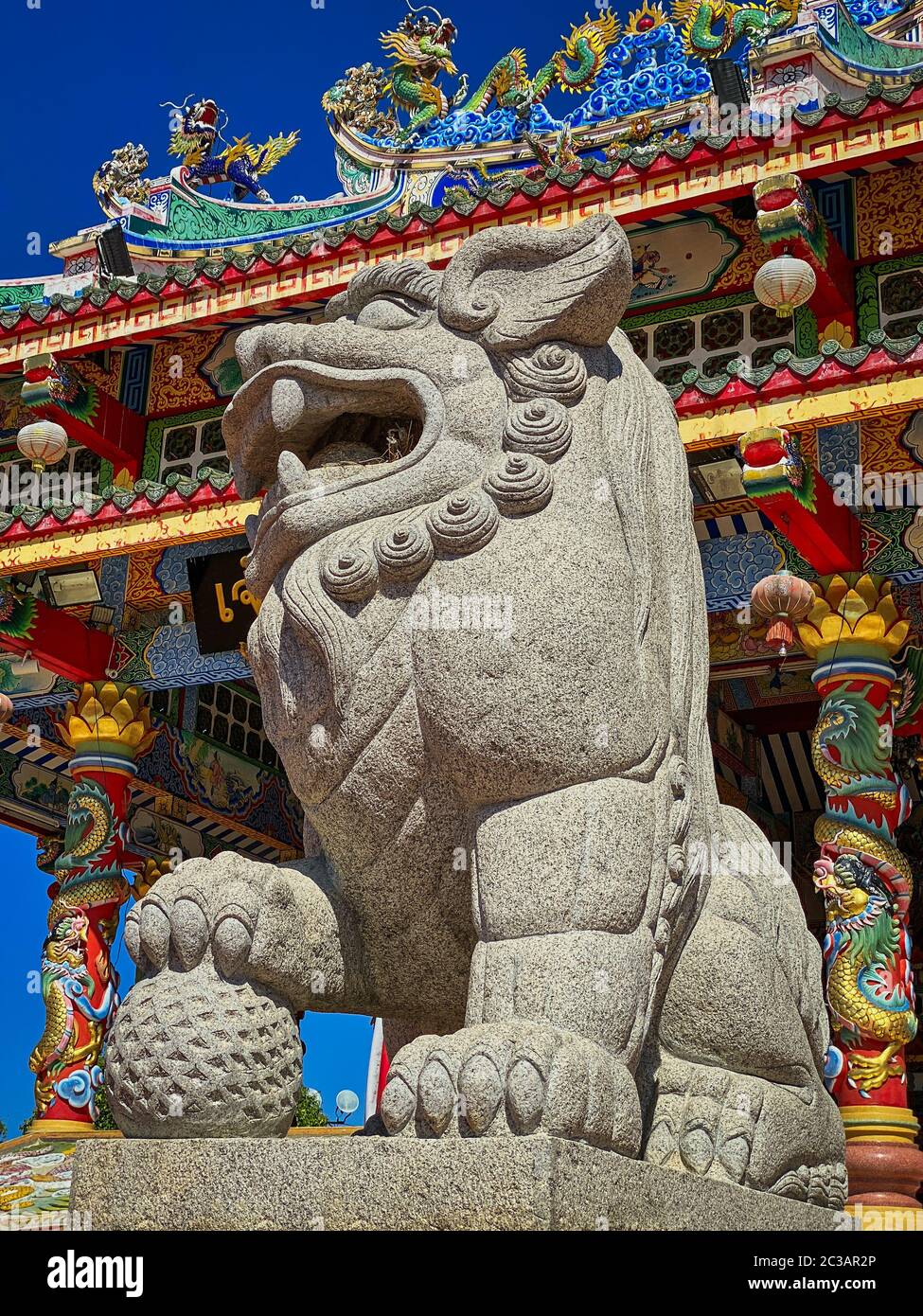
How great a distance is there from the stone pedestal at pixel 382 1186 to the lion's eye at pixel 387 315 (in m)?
1.37

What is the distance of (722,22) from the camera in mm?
8312

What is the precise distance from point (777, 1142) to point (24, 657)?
597 centimetres

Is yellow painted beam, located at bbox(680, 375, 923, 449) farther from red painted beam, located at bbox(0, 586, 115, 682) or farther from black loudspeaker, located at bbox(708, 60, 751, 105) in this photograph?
red painted beam, located at bbox(0, 586, 115, 682)

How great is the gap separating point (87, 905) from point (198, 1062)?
19.2 ft

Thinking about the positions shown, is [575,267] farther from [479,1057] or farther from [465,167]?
[465,167]

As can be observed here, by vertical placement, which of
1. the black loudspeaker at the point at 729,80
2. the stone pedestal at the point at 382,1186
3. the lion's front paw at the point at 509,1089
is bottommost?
the stone pedestal at the point at 382,1186

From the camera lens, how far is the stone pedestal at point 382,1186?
5.69 feet

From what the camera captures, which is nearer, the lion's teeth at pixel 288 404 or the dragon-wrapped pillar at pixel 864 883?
the lion's teeth at pixel 288 404

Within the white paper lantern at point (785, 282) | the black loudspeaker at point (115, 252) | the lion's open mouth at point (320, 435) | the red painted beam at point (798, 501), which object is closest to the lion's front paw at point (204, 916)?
the lion's open mouth at point (320, 435)

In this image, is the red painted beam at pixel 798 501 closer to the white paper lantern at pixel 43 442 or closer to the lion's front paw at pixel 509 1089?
the white paper lantern at pixel 43 442

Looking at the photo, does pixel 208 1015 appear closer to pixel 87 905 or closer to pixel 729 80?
pixel 87 905

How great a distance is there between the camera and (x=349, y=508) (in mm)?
2344

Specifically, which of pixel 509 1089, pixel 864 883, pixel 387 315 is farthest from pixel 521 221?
pixel 509 1089

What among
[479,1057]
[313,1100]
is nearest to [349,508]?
[479,1057]
